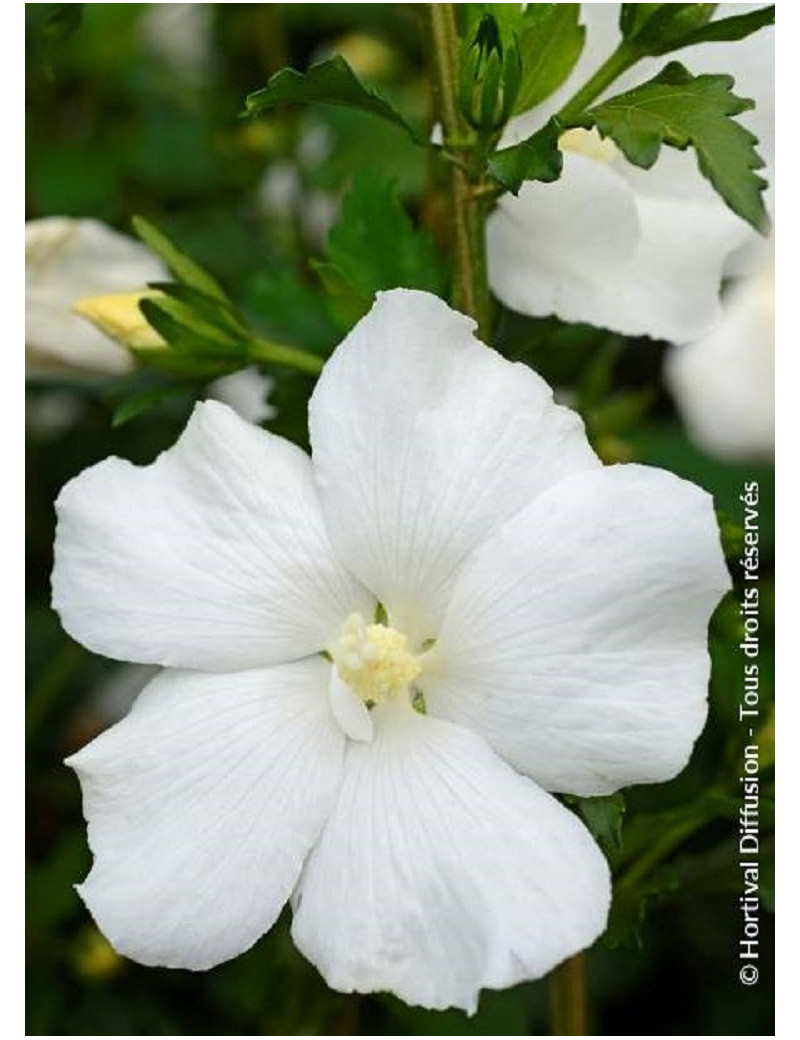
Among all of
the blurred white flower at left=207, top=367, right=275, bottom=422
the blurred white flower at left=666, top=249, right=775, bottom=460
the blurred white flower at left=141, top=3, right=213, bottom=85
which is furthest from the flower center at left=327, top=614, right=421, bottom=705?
the blurred white flower at left=141, top=3, right=213, bottom=85

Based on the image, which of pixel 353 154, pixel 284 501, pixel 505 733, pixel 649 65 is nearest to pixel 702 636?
pixel 505 733

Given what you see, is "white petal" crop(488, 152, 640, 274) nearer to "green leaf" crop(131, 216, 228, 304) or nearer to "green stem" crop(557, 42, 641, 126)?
"green stem" crop(557, 42, 641, 126)

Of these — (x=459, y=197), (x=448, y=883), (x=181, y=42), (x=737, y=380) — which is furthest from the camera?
(x=181, y=42)

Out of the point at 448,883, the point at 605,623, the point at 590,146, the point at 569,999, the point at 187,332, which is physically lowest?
the point at 569,999

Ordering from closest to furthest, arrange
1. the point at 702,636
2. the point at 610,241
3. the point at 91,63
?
the point at 702,636 → the point at 610,241 → the point at 91,63

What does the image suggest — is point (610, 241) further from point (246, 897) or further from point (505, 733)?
point (246, 897)

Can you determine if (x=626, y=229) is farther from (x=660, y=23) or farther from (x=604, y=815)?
(x=604, y=815)

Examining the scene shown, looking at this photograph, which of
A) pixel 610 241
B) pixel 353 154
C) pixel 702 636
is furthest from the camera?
pixel 353 154

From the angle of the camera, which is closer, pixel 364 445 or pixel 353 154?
pixel 364 445

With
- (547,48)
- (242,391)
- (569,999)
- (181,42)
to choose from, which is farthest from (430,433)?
(181,42)
